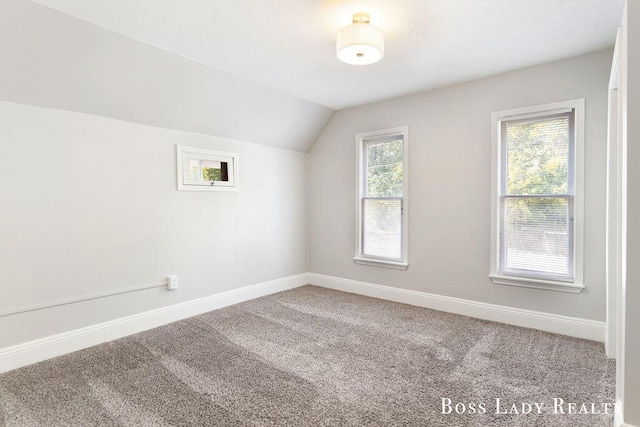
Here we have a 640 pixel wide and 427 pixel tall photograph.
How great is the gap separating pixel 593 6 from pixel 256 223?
3626 mm

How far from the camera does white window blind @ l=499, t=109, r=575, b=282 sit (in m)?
3.00

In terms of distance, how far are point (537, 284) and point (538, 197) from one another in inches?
31.8

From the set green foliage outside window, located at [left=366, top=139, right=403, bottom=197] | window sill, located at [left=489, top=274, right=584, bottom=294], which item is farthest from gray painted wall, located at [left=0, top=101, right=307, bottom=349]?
window sill, located at [left=489, top=274, right=584, bottom=294]

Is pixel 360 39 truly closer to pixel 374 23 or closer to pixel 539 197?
pixel 374 23

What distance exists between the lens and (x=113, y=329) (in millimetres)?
2959

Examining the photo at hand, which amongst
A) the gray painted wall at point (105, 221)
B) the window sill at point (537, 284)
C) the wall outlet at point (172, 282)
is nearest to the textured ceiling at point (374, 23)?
the gray painted wall at point (105, 221)

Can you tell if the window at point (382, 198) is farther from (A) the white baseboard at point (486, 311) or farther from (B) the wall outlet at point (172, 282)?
(B) the wall outlet at point (172, 282)

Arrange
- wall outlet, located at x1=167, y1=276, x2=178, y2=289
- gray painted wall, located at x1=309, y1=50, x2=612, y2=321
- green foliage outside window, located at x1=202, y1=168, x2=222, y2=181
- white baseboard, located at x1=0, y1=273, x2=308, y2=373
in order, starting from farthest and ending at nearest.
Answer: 1. green foliage outside window, located at x1=202, y1=168, x2=222, y2=181
2. wall outlet, located at x1=167, y1=276, x2=178, y2=289
3. gray painted wall, located at x1=309, y1=50, x2=612, y2=321
4. white baseboard, located at x1=0, y1=273, x2=308, y2=373

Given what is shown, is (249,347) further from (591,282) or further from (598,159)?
(598,159)

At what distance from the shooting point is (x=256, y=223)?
4.27m

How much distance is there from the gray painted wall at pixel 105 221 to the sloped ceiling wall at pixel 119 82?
0.13 m

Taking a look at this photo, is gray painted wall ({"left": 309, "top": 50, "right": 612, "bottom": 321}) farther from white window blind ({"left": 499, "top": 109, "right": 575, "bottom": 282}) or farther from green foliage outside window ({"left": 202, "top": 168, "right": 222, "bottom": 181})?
green foliage outside window ({"left": 202, "top": 168, "right": 222, "bottom": 181})

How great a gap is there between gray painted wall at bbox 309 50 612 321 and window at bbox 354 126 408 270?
0.10 meters

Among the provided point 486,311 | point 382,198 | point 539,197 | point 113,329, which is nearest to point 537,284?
point 486,311
